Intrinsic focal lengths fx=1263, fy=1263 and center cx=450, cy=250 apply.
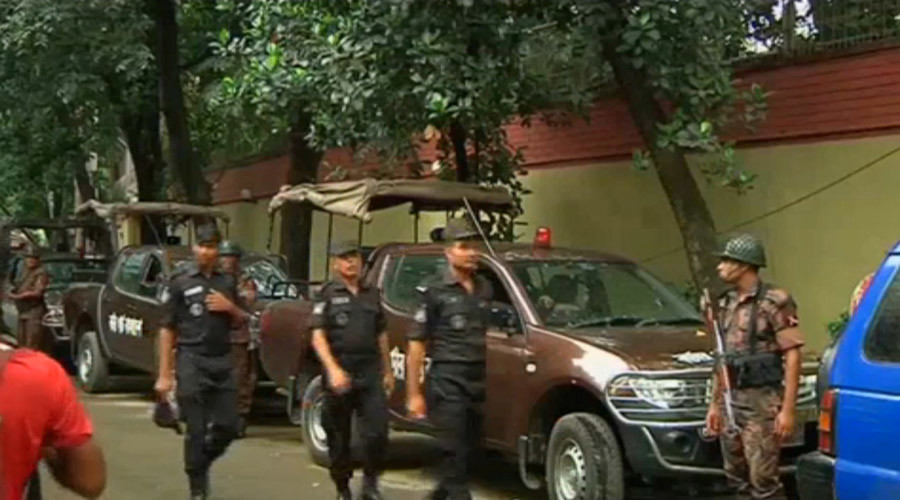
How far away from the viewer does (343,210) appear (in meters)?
11.3

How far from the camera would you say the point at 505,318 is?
8164 mm

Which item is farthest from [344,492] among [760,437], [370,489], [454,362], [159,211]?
[159,211]

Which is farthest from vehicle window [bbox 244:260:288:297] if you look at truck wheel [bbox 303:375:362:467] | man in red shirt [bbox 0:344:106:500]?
man in red shirt [bbox 0:344:106:500]

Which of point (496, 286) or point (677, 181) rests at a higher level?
point (677, 181)

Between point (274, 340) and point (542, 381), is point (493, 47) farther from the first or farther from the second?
point (542, 381)

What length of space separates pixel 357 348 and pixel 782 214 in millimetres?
6397

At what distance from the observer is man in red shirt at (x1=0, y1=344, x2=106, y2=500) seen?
110 inches

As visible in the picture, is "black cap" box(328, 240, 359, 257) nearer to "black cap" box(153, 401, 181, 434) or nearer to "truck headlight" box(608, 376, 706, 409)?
"black cap" box(153, 401, 181, 434)

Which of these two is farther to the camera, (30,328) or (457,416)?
(30,328)

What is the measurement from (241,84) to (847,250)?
6200 mm

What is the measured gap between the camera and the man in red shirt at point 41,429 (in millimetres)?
2807

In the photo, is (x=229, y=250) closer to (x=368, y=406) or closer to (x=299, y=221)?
(x=368, y=406)

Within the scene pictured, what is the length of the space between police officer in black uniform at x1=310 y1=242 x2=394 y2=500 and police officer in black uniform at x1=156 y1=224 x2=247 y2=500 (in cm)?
61

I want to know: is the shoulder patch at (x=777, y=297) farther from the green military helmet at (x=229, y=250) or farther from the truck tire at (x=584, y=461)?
the green military helmet at (x=229, y=250)
